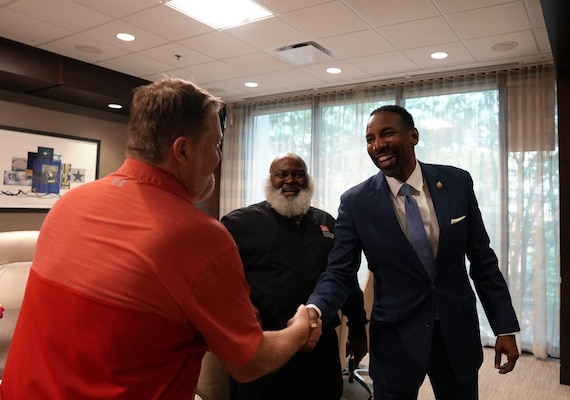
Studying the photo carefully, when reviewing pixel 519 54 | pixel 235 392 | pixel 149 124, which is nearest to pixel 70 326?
pixel 149 124

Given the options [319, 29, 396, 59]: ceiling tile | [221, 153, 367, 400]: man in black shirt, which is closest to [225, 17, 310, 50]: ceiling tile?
[319, 29, 396, 59]: ceiling tile

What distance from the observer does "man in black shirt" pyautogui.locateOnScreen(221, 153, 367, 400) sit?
1.83 meters

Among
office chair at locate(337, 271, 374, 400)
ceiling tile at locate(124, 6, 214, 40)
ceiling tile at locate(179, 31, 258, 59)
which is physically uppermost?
ceiling tile at locate(179, 31, 258, 59)

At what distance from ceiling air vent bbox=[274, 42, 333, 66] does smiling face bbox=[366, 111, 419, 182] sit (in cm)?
252

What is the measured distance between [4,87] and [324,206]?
3.69 m

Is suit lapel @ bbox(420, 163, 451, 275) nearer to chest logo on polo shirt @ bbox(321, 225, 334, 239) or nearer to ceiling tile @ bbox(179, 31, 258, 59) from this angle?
chest logo on polo shirt @ bbox(321, 225, 334, 239)

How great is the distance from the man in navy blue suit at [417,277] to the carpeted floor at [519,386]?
1.86 m

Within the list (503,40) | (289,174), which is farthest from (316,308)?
(503,40)

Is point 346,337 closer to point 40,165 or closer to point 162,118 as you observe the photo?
point 162,118

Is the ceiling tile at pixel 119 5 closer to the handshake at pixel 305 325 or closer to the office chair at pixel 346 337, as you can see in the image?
the office chair at pixel 346 337

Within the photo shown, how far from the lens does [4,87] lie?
14.7ft

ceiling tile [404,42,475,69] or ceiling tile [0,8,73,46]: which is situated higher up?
ceiling tile [0,8,73,46]

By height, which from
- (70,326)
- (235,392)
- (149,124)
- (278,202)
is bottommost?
(235,392)

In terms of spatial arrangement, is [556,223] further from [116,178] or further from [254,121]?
[116,178]
